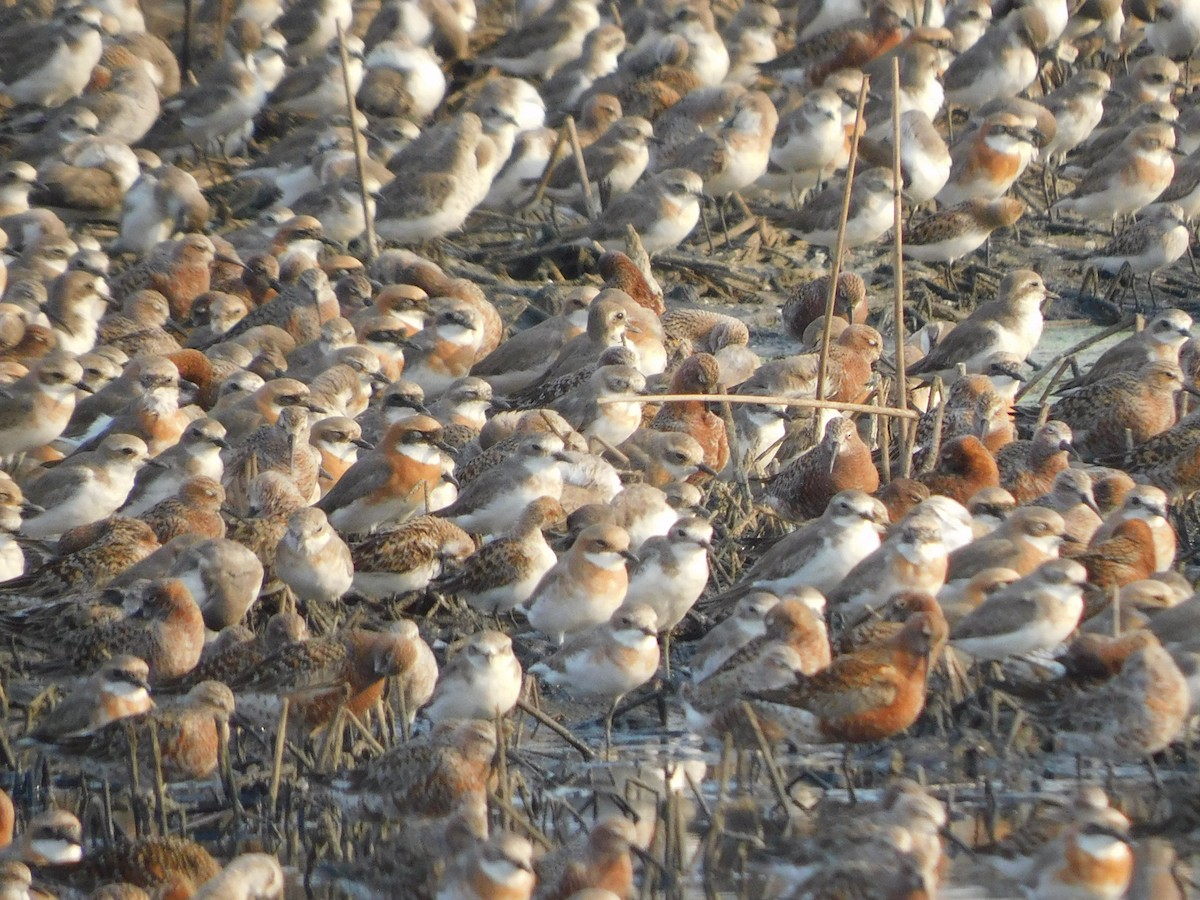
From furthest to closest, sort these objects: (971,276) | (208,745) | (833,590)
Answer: (971,276)
(833,590)
(208,745)

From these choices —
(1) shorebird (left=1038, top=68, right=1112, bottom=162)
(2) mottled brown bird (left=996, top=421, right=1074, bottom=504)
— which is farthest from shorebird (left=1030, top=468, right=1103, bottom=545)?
(1) shorebird (left=1038, top=68, right=1112, bottom=162)

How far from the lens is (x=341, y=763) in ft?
29.2

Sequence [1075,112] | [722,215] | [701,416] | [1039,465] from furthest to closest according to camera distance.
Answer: [1075,112], [722,215], [701,416], [1039,465]

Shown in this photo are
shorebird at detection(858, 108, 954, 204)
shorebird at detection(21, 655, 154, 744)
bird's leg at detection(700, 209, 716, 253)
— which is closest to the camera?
shorebird at detection(21, 655, 154, 744)

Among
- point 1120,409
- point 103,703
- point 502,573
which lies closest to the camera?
point 103,703

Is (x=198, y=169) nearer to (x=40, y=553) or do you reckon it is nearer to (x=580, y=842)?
(x=40, y=553)

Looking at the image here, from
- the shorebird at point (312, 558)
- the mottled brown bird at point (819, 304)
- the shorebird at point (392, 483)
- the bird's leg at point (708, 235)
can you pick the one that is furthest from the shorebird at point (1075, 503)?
the bird's leg at point (708, 235)

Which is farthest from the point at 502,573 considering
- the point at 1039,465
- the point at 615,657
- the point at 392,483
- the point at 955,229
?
the point at 955,229

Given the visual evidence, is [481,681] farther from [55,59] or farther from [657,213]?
[55,59]

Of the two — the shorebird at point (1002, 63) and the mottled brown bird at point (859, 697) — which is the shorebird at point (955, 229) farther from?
the mottled brown bird at point (859, 697)

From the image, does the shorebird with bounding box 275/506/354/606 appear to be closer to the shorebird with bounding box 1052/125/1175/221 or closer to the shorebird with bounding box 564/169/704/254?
the shorebird with bounding box 564/169/704/254

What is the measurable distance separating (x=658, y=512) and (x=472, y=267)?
22.3 feet

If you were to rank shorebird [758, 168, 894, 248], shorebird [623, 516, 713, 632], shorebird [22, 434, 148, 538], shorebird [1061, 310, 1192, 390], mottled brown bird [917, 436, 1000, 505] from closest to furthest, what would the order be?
shorebird [623, 516, 713, 632] < mottled brown bird [917, 436, 1000, 505] < shorebird [22, 434, 148, 538] < shorebird [1061, 310, 1192, 390] < shorebird [758, 168, 894, 248]

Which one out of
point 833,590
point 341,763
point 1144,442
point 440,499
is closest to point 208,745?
point 341,763
